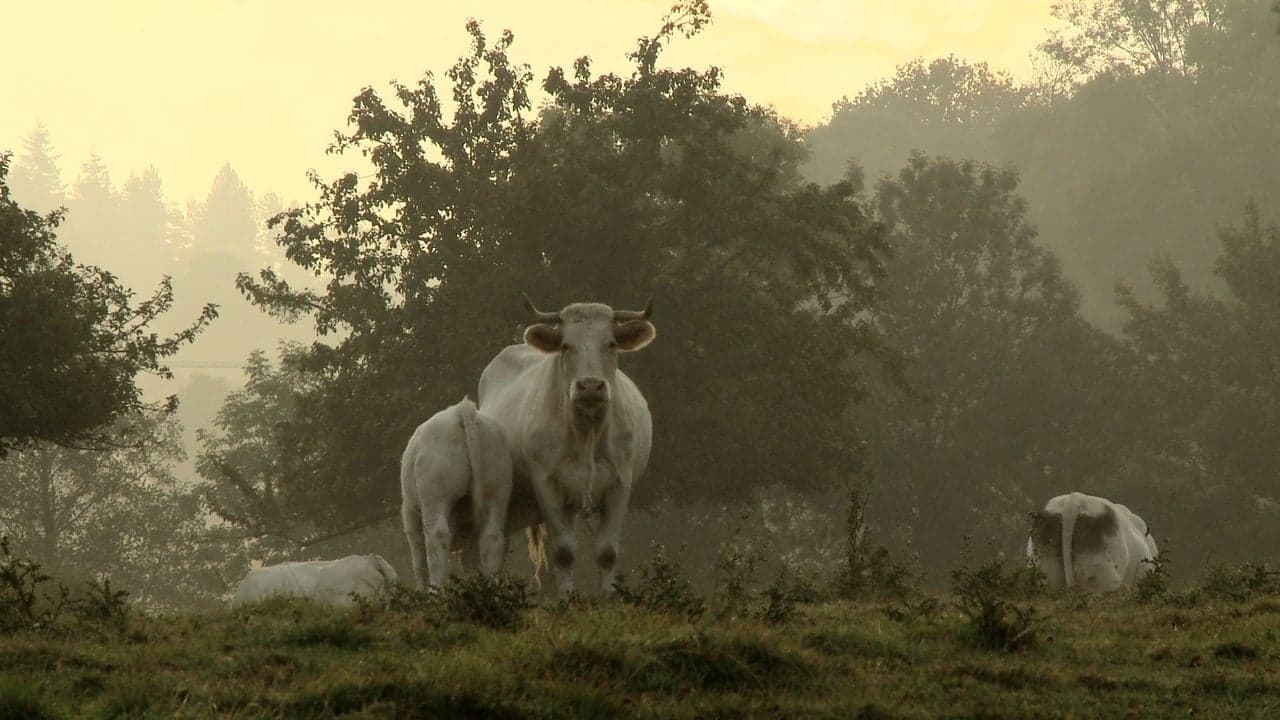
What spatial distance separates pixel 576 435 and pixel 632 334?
1192mm

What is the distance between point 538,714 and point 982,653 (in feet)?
10.8

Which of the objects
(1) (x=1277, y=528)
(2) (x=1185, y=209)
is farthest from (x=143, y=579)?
(2) (x=1185, y=209)

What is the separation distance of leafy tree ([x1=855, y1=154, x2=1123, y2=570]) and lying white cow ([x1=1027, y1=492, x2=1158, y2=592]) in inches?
800

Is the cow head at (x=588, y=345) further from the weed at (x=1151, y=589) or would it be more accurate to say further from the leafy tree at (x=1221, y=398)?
the leafy tree at (x=1221, y=398)

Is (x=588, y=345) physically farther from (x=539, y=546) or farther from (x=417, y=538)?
(x=539, y=546)

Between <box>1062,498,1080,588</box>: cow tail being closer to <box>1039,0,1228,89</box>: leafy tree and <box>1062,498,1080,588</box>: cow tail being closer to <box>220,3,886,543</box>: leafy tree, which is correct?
<box>220,3,886,543</box>: leafy tree

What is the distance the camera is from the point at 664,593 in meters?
9.39

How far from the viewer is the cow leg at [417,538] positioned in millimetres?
13445

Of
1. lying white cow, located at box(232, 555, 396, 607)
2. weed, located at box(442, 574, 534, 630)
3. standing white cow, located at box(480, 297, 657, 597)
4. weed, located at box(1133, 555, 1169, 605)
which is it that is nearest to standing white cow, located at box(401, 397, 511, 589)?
standing white cow, located at box(480, 297, 657, 597)

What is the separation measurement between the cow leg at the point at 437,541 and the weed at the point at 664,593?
290 cm

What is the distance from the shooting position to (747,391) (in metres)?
26.1

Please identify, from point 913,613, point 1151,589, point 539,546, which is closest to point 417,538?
point 539,546

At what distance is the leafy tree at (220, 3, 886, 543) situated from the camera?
A: 25406 millimetres

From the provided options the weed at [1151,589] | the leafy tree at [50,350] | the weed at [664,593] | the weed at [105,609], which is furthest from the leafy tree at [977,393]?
the weed at [105,609]
